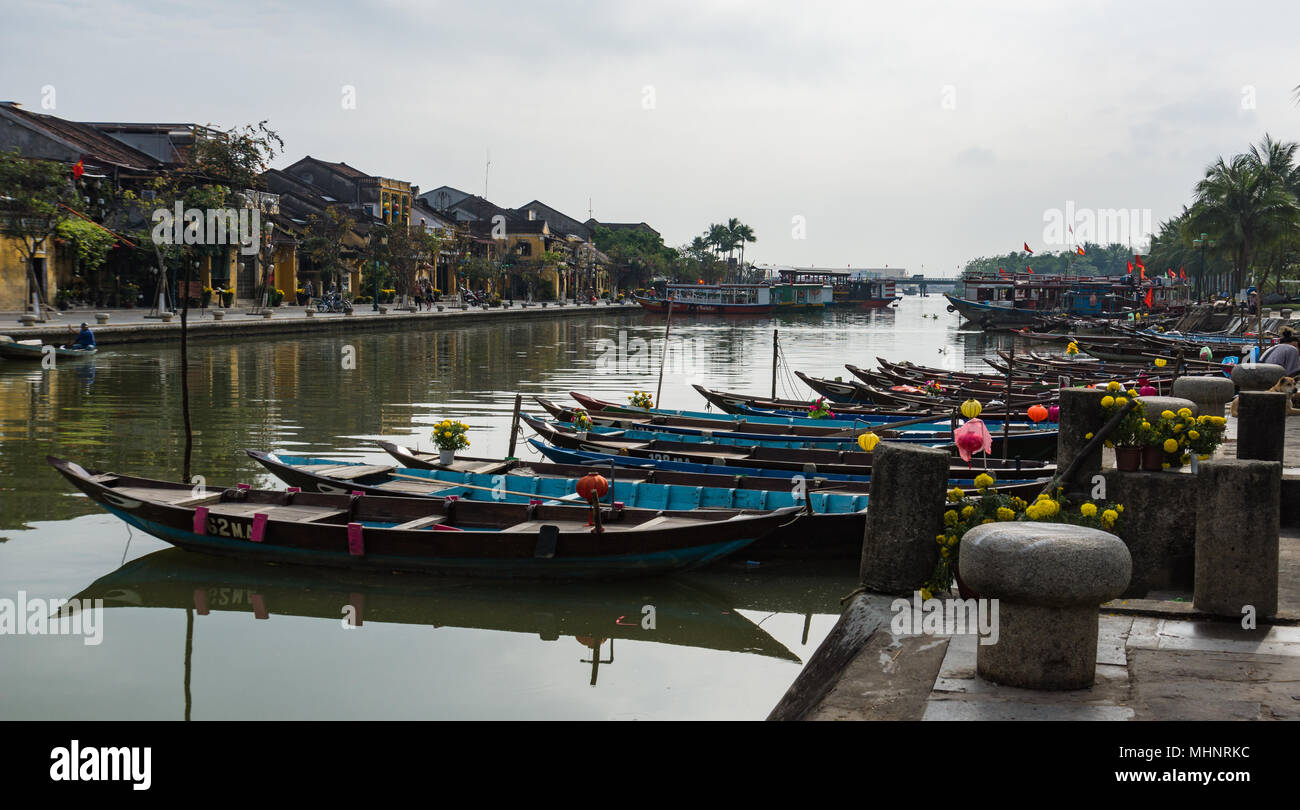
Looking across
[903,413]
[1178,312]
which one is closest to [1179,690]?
[903,413]

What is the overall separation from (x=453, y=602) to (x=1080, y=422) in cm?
618

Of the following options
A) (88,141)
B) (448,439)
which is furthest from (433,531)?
(88,141)

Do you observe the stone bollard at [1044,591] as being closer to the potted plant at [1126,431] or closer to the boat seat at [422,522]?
the potted plant at [1126,431]

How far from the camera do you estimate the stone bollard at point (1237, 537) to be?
6.69 m

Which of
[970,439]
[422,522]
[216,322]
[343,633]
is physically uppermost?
[216,322]

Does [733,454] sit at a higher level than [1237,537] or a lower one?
lower

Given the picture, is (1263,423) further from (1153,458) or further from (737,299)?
(737,299)

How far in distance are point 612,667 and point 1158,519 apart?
4.51 meters

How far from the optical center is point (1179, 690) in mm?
5777

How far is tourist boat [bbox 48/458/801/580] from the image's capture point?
11.1 metres

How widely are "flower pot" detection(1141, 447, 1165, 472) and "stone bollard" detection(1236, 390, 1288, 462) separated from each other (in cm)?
131

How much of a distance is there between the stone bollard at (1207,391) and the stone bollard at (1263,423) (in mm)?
2693

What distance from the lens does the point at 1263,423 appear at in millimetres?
9047
